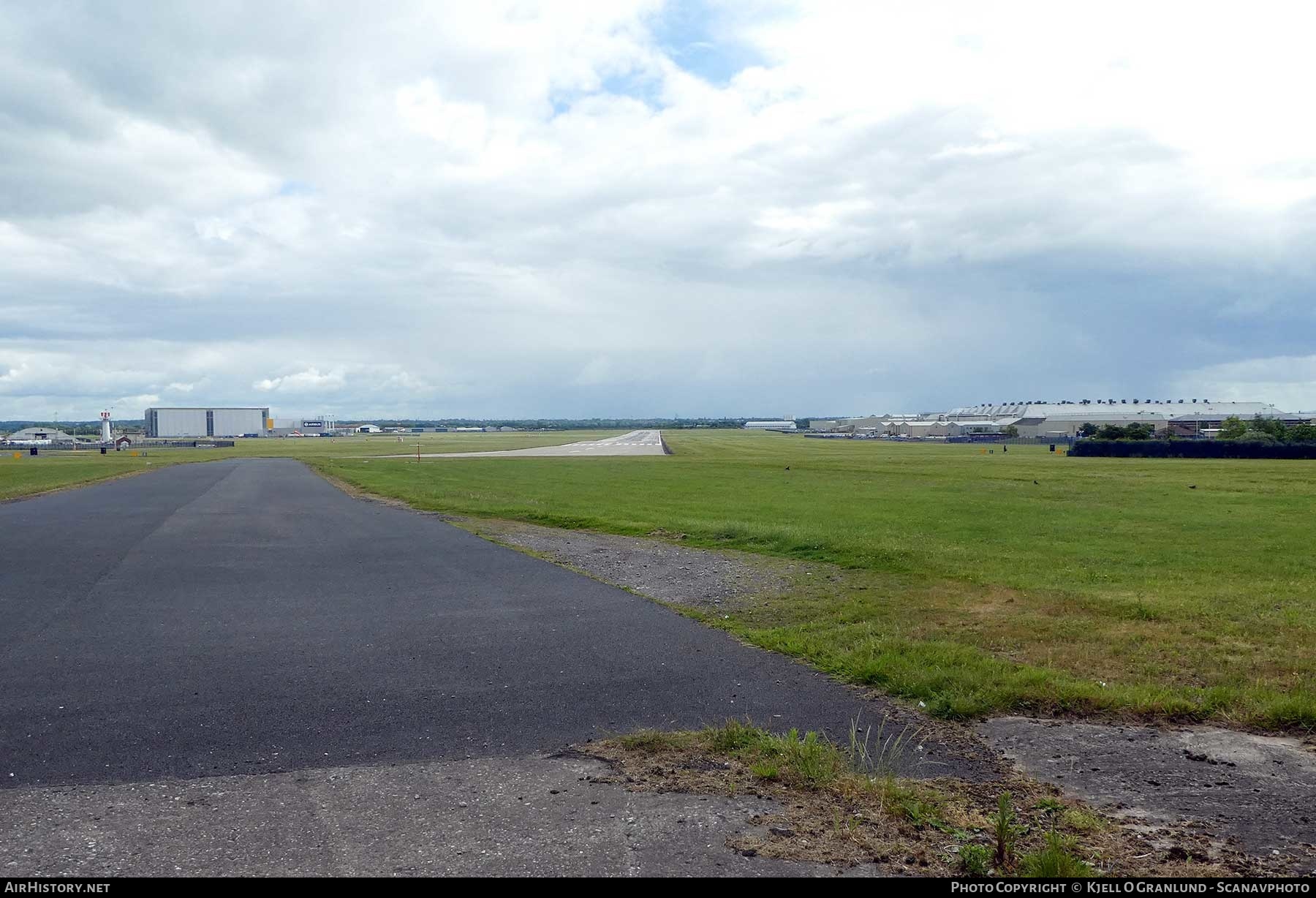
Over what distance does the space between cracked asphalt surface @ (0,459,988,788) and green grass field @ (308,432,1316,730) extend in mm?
1482

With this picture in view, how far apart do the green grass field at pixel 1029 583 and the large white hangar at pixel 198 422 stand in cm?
15891

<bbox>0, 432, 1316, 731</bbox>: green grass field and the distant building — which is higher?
the distant building

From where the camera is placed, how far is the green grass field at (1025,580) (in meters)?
8.18

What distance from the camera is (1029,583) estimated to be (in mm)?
13688

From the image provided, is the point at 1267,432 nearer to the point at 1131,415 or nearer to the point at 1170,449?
the point at 1170,449

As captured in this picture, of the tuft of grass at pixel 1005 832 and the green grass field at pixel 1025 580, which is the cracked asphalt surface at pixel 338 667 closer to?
A: the tuft of grass at pixel 1005 832

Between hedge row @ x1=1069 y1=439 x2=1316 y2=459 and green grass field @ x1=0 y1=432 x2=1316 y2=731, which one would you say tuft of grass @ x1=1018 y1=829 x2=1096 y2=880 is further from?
hedge row @ x1=1069 y1=439 x2=1316 y2=459

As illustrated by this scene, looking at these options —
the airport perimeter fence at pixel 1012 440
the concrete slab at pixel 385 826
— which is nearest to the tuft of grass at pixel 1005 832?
the concrete slab at pixel 385 826

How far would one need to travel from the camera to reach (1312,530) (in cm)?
2055

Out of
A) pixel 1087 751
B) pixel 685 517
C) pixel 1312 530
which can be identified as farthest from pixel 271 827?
pixel 1312 530

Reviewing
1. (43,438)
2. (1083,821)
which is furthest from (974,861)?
(43,438)

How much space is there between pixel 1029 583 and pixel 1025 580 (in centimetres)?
29

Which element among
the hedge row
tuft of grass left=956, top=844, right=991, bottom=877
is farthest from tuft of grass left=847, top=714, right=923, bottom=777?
the hedge row

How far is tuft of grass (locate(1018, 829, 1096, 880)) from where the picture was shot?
4551 millimetres
